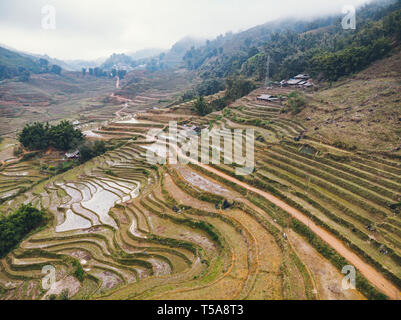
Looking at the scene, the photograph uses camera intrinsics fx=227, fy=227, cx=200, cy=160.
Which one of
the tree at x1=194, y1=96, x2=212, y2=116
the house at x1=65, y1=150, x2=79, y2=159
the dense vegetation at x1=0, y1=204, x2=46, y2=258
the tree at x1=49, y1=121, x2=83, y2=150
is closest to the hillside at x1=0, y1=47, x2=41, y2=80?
the tree at x1=49, y1=121, x2=83, y2=150

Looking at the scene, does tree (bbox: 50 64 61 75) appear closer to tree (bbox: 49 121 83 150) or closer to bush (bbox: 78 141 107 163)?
tree (bbox: 49 121 83 150)

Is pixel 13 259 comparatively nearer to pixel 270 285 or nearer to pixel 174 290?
pixel 174 290

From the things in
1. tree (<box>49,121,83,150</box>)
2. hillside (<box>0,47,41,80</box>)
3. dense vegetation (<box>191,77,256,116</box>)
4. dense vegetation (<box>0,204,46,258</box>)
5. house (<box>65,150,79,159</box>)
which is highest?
hillside (<box>0,47,41,80</box>)

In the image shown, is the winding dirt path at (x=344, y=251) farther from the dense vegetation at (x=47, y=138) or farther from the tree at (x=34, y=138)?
the tree at (x=34, y=138)

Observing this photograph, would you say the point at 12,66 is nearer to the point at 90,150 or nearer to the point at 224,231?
the point at 90,150

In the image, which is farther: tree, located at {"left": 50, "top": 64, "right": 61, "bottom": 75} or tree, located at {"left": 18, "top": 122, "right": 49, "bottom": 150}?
tree, located at {"left": 50, "top": 64, "right": 61, "bottom": 75}
